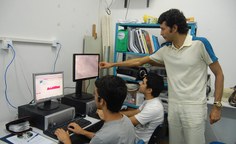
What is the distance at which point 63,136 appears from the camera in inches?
59.5

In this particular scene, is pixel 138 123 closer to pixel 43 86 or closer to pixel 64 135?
pixel 64 135

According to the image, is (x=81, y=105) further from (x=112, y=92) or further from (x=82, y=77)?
(x=112, y=92)

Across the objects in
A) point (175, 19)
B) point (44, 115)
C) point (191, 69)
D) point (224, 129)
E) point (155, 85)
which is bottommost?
point (224, 129)

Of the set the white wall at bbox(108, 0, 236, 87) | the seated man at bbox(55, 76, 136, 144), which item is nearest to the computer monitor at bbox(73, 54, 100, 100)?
the seated man at bbox(55, 76, 136, 144)

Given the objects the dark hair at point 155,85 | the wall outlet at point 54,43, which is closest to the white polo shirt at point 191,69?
the dark hair at point 155,85

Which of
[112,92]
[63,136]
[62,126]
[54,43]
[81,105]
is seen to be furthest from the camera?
[54,43]

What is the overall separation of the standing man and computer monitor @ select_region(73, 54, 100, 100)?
0.87 meters

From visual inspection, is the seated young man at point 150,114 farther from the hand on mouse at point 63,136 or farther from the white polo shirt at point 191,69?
the hand on mouse at point 63,136

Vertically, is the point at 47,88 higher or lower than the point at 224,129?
higher

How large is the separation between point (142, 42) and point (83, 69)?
2.72 feet

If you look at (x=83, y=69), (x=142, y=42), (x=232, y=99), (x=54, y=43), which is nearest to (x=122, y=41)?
(x=142, y=42)

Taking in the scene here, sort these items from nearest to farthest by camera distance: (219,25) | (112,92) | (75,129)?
(112,92) < (75,129) < (219,25)

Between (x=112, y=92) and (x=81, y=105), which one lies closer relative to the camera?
(x=112, y=92)

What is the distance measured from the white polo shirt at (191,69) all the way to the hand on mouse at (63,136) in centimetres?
94
